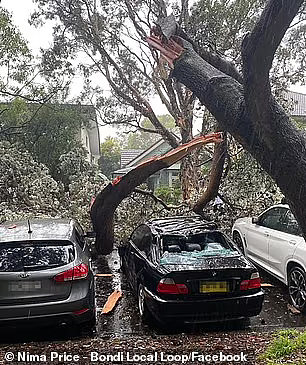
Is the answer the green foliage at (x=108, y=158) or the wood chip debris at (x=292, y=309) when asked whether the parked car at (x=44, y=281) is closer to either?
the wood chip debris at (x=292, y=309)

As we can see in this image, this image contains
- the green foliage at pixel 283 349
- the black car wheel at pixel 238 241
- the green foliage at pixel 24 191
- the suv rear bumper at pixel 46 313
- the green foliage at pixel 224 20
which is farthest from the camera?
the green foliage at pixel 224 20

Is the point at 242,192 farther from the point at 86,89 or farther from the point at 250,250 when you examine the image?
the point at 86,89

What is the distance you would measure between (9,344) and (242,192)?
8.84 metres

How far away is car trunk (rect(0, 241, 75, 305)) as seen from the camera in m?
5.28

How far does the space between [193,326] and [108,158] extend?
37871 millimetres

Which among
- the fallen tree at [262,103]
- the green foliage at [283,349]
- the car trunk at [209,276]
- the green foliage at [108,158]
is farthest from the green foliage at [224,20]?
the green foliage at [108,158]

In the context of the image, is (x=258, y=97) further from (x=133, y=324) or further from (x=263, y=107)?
(x=133, y=324)

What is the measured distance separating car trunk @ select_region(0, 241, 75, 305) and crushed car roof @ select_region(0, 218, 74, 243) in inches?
7.1

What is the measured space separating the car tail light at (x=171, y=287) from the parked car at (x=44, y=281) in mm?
969

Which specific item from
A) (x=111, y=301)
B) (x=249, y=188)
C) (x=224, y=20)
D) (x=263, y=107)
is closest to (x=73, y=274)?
(x=111, y=301)

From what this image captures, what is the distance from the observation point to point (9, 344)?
5379mm

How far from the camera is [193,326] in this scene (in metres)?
6.05

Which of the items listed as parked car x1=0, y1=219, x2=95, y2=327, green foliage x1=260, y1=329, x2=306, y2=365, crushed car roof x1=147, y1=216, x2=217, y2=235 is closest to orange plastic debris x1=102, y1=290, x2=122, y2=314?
parked car x1=0, y1=219, x2=95, y2=327

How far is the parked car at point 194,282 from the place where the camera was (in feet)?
18.5
